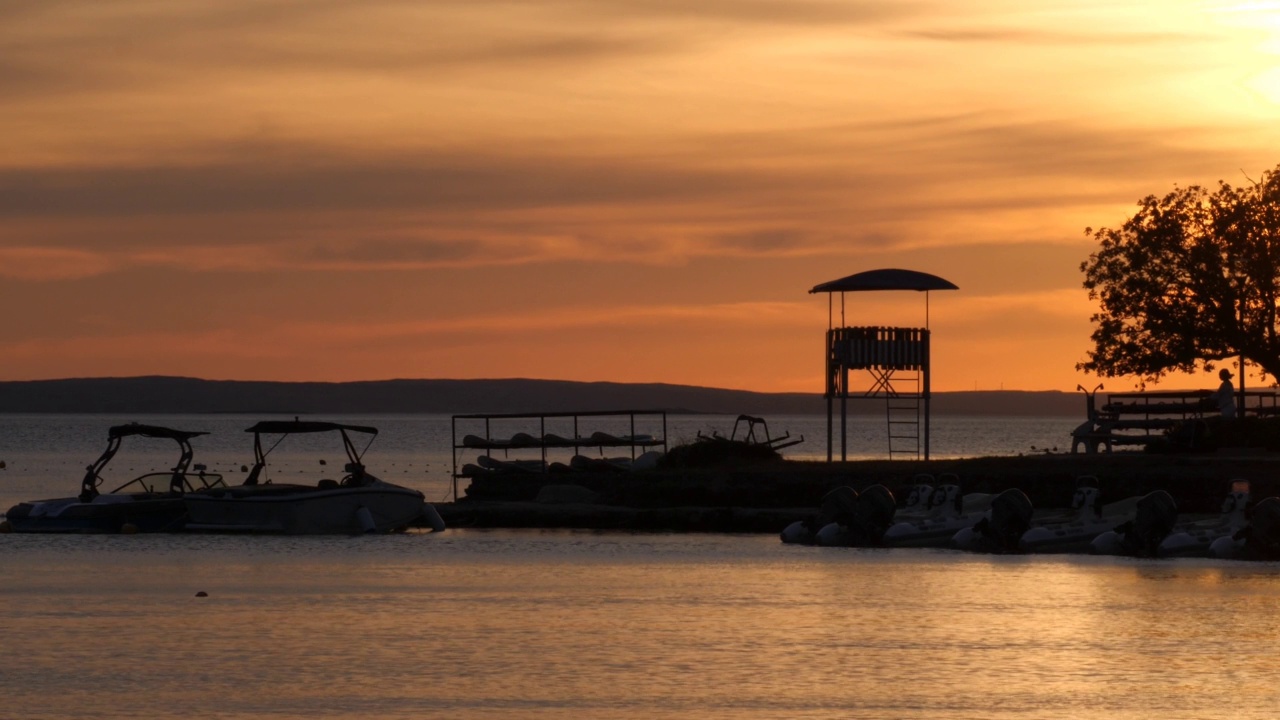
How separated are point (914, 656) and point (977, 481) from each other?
2328 cm

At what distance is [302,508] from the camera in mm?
43656

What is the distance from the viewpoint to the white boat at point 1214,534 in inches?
1455

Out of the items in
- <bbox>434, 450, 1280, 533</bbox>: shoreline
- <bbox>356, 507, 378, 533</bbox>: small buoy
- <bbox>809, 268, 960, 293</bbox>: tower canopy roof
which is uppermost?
<bbox>809, 268, 960, 293</bbox>: tower canopy roof

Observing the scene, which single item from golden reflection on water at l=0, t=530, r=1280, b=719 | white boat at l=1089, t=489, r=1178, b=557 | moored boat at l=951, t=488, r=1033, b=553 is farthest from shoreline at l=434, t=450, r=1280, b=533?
golden reflection on water at l=0, t=530, r=1280, b=719

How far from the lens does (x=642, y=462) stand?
178ft

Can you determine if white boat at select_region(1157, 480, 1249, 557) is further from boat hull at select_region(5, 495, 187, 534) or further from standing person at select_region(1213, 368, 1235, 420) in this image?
boat hull at select_region(5, 495, 187, 534)

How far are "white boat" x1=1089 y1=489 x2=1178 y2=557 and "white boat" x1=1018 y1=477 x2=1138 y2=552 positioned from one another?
98cm

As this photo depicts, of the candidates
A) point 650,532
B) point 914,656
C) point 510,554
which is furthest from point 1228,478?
point 914,656

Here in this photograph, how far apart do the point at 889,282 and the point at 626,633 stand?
27130mm

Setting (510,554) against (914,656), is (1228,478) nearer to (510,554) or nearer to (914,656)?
(510,554)

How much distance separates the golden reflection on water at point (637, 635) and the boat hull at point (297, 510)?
15.4ft

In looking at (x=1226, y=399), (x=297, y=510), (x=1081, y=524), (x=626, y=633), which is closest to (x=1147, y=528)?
(x=1081, y=524)

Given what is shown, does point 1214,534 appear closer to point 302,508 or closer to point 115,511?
point 302,508

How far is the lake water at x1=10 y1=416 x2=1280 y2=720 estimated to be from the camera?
19.5m
